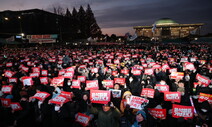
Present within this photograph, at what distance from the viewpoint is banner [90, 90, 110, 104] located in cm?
→ 491

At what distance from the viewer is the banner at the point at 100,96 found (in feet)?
16.1

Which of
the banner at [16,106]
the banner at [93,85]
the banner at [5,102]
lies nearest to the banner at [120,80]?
the banner at [93,85]

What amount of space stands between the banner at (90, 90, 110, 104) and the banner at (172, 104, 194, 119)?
6.95 ft

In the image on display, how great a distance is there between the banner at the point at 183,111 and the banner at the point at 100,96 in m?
2.12

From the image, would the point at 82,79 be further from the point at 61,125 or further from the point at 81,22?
the point at 81,22

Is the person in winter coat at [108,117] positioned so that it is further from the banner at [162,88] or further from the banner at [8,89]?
the banner at [8,89]

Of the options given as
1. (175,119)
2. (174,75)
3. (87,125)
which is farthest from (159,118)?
Result: (174,75)

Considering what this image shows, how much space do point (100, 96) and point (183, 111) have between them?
2620 mm

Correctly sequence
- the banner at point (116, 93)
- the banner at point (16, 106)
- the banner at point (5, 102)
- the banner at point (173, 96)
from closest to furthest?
the banner at point (16, 106)
the banner at point (173, 96)
the banner at point (5, 102)
the banner at point (116, 93)

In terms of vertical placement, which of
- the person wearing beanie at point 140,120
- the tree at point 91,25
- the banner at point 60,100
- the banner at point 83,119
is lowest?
the banner at point 83,119

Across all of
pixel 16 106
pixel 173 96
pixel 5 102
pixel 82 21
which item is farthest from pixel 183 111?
pixel 82 21

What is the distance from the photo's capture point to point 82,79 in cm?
777

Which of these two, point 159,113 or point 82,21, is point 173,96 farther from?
point 82,21

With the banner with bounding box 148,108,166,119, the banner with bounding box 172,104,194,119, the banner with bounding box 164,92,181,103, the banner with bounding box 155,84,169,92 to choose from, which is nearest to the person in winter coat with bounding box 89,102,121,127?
the banner with bounding box 148,108,166,119
